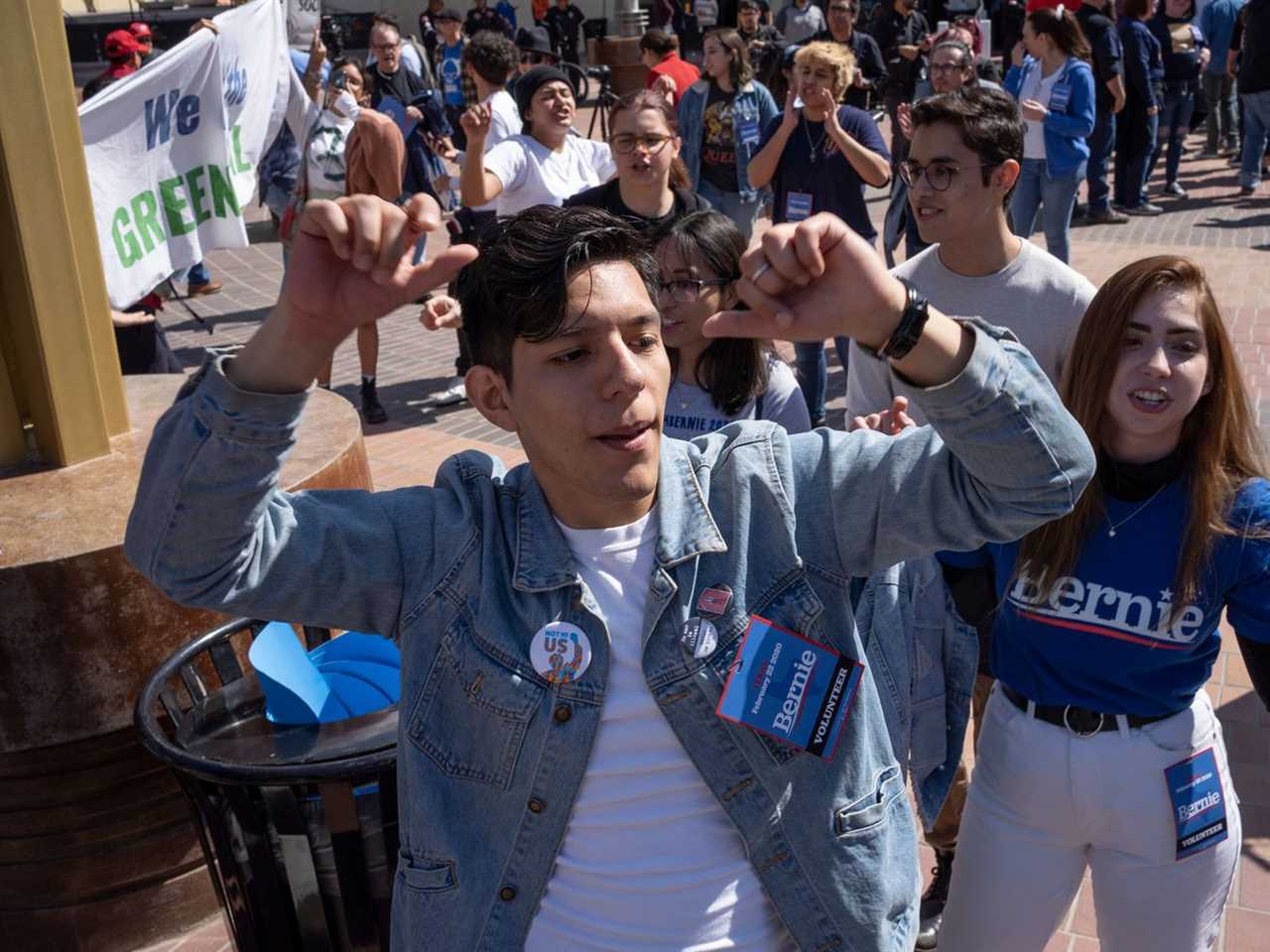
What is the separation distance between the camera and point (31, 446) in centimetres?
358

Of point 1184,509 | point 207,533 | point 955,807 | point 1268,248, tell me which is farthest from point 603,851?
point 1268,248

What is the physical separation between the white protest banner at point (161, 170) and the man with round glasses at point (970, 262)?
2.37 m

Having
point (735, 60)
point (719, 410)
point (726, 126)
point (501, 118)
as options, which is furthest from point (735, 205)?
point (719, 410)

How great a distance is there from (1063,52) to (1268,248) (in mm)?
2852

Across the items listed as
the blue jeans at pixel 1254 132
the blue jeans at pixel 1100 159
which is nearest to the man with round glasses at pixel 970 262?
the blue jeans at pixel 1100 159

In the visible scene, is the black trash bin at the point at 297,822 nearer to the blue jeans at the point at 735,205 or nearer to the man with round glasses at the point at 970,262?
the man with round glasses at the point at 970,262

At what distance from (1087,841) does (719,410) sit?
1464mm

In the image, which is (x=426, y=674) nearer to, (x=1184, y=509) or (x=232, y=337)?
(x=1184, y=509)

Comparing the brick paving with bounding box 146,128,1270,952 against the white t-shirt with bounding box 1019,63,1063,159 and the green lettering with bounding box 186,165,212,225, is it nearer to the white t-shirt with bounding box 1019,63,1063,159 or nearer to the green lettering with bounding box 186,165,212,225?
the white t-shirt with bounding box 1019,63,1063,159

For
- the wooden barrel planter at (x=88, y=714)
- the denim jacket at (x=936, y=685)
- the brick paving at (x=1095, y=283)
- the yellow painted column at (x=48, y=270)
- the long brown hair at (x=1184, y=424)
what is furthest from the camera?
the brick paving at (x=1095, y=283)

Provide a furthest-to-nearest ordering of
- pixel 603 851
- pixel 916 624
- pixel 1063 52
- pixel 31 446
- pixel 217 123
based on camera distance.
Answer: pixel 1063 52 → pixel 217 123 → pixel 31 446 → pixel 916 624 → pixel 603 851

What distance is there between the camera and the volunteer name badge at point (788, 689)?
5.72 feet

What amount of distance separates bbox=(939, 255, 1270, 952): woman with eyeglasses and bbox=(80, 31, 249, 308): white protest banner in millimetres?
3055

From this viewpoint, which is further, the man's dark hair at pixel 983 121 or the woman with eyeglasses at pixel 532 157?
the woman with eyeglasses at pixel 532 157
